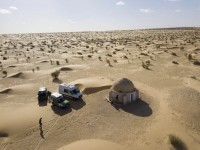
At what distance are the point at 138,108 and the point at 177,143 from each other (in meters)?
7.17

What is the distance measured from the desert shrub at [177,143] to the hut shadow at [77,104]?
1007 cm

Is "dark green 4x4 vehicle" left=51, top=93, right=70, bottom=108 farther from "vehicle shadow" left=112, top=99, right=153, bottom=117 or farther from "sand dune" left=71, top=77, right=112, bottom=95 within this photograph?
"sand dune" left=71, top=77, right=112, bottom=95

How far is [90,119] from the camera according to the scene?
22547 mm

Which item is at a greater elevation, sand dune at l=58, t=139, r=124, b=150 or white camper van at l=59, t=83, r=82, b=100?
white camper van at l=59, t=83, r=82, b=100

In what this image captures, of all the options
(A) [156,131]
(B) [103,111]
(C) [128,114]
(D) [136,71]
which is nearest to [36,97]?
(B) [103,111]

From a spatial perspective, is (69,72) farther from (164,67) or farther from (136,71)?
(164,67)

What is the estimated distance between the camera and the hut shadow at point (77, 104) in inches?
1003

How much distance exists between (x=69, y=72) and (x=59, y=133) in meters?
22.9

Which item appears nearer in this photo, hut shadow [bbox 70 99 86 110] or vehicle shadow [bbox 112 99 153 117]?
vehicle shadow [bbox 112 99 153 117]

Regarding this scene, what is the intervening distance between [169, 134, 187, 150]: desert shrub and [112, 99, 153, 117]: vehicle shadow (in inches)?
190

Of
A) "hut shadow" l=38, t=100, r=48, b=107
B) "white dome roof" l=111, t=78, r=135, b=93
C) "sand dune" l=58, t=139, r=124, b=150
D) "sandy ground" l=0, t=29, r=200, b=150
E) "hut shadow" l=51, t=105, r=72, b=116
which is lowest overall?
"sandy ground" l=0, t=29, r=200, b=150

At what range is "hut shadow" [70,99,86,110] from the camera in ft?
83.6

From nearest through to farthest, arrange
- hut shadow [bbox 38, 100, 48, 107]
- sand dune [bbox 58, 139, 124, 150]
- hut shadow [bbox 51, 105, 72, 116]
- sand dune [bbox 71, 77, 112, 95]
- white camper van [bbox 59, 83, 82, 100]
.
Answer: sand dune [bbox 58, 139, 124, 150], hut shadow [bbox 51, 105, 72, 116], hut shadow [bbox 38, 100, 48, 107], white camper van [bbox 59, 83, 82, 100], sand dune [bbox 71, 77, 112, 95]

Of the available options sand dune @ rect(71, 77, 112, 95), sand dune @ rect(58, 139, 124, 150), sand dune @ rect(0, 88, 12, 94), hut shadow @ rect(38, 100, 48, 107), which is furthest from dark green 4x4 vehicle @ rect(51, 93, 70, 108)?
sand dune @ rect(0, 88, 12, 94)
